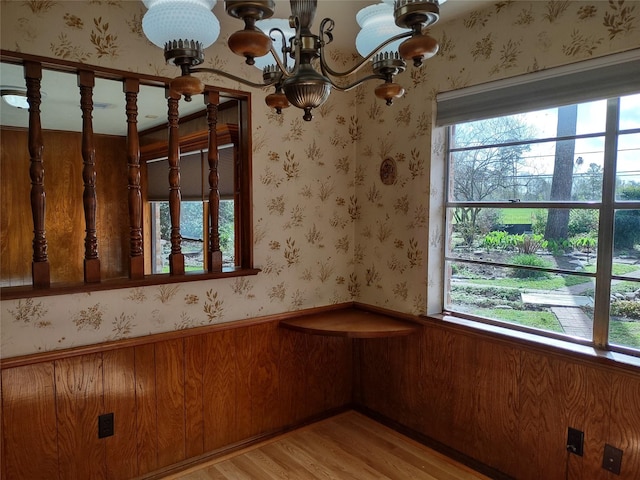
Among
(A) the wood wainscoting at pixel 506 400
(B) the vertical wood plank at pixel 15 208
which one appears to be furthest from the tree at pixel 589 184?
(B) the vertical wood plank at pixel 15 208

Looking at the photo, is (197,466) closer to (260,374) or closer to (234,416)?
(234,416)

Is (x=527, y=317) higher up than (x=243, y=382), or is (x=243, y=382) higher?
(x=527, y=317)

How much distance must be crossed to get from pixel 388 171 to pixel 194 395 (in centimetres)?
174

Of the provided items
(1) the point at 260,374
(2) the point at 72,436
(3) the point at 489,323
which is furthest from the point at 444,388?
(2) the point at 72,436

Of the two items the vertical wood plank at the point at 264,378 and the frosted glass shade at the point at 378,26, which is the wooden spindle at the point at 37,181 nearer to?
the vertical wood plank at the point at 264,378

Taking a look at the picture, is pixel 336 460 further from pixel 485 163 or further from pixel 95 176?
pixel 95 176

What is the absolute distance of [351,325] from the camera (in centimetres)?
257

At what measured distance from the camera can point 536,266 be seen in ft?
7.01

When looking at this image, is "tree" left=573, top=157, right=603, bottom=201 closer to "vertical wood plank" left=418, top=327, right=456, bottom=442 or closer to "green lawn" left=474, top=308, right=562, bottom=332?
"green lawn" left=474, top=308, right=562, bottom=332

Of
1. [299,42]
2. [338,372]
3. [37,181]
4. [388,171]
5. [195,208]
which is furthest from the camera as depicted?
[195,208]

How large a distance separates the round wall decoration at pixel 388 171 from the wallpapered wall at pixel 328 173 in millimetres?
44

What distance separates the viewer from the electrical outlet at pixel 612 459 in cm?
181

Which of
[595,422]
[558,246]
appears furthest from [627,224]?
[595,422]

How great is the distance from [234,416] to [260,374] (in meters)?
0.27
